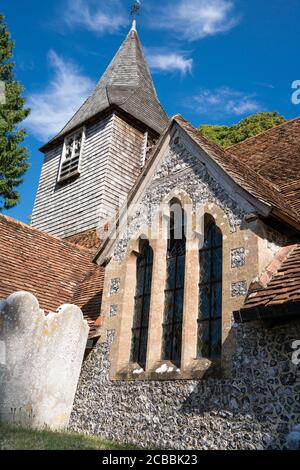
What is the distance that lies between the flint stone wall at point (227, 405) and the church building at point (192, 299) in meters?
0.01

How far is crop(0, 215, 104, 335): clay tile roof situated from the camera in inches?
386

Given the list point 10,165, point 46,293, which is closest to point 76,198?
point 10,165

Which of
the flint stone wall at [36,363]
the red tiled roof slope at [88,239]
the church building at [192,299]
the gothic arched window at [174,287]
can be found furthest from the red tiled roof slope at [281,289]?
the red tiled roof slope at [88,239]

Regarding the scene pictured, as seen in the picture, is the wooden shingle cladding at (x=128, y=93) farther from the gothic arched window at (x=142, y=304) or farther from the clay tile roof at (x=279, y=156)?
the gothic arched window at (x=142, y=304)

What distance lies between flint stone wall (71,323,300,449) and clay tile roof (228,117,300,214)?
9.06 feet

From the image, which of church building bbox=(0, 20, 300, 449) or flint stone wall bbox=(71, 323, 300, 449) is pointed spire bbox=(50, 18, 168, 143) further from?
flint stone wall bbox=(71, 323, 300, 449)

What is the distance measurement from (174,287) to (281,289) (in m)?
2.25

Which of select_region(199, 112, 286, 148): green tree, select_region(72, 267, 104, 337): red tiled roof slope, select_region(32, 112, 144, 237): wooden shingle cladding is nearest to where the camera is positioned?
select_region(72, 267, 104, 337): red tiled roof slope

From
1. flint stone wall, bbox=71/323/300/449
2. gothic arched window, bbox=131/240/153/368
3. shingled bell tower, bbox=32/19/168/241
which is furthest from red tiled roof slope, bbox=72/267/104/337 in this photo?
shingled bell tower, bbox=32/19/168/241

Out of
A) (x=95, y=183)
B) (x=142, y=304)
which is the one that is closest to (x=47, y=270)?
(x=142, y=304)

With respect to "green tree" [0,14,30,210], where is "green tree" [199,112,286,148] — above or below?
above

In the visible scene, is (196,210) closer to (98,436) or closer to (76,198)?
(98,436)

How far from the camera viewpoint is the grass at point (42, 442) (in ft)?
16.6
